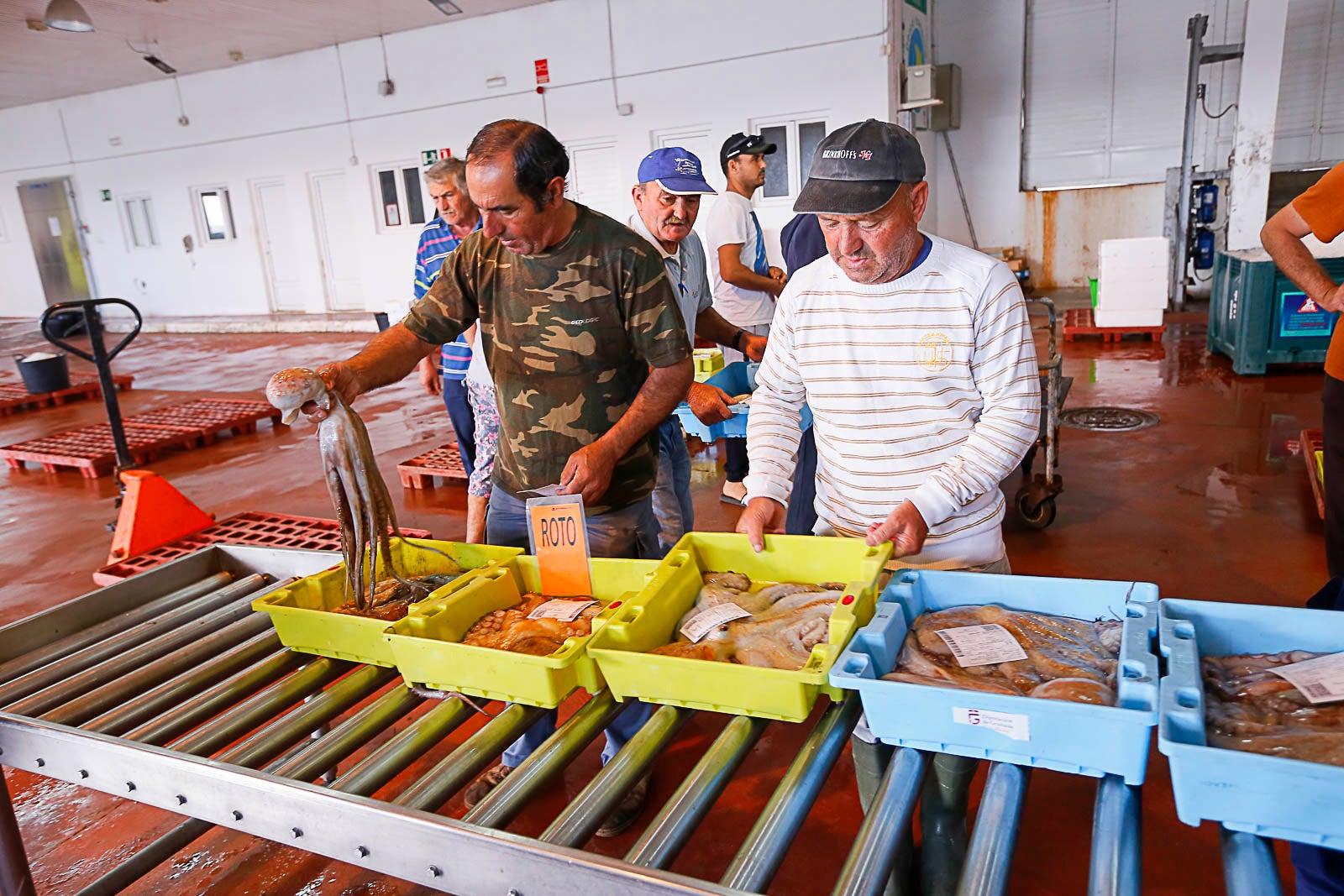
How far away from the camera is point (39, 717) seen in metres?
1.68

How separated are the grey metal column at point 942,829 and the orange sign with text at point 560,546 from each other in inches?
29.5

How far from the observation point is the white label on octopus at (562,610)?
1.66m

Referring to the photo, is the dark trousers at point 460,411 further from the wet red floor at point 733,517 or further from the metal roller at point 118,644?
the metal roller at point 118,644

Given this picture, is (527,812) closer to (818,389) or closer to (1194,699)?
(818,389)

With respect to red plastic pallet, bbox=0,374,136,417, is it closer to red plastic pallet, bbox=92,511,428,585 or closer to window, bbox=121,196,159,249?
red plastic pallet, bbox=92,511,428,585

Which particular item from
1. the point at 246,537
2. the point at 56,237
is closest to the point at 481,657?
the point at 246,537

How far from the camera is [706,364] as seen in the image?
13.9 feet

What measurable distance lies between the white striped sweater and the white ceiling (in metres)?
10.8

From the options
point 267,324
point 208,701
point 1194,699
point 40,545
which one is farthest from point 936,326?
point 267,324

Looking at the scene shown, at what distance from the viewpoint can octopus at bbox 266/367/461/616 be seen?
1663 mm

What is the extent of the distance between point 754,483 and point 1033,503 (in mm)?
2846

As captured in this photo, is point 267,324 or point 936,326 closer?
point 936,326

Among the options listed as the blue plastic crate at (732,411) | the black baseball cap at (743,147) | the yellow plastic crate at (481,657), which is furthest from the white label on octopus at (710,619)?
the black baseball cap at (743,147)

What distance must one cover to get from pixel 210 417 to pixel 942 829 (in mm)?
7619
